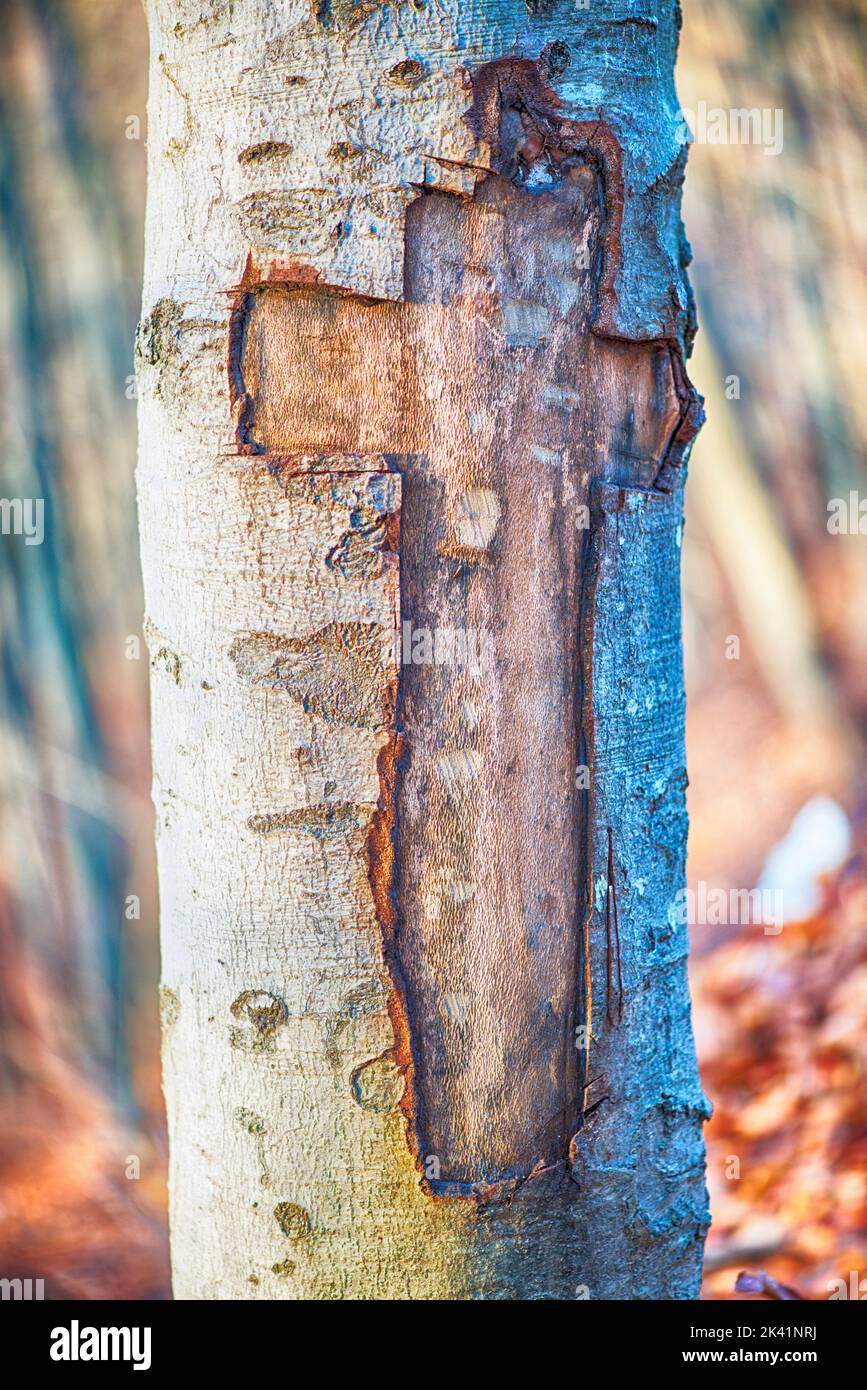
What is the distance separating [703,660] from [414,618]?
308cm

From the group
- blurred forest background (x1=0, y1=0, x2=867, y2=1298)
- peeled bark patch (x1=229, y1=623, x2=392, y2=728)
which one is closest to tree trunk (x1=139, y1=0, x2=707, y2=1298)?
peeled bark patch (x1=229, y1=623, x2=392, y2=728)

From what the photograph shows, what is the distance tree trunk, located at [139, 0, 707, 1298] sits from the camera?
698mm

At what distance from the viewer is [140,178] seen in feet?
8.86

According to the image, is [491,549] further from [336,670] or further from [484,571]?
[336,670]

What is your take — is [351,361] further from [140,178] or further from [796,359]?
[796,359]

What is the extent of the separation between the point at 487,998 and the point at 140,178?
8.66 feet

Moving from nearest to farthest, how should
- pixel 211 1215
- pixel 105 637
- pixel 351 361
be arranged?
pixel 351 361, pixel 211 1215, pixel 105 637

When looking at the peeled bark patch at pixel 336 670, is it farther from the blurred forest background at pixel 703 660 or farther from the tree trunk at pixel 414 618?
the blurred forest background at pixel 703 660

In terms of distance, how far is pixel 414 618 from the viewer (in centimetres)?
73

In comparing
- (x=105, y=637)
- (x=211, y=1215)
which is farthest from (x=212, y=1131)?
(x=105, y=637)

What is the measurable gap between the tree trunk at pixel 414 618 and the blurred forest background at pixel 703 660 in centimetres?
163

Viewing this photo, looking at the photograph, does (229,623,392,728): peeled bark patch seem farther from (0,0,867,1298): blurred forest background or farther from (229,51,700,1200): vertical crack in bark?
(0,0,867,1298): blurred forest background

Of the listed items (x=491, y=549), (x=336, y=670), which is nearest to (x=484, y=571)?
(x=491, y=549)

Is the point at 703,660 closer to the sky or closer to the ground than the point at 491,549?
closer to the sky
